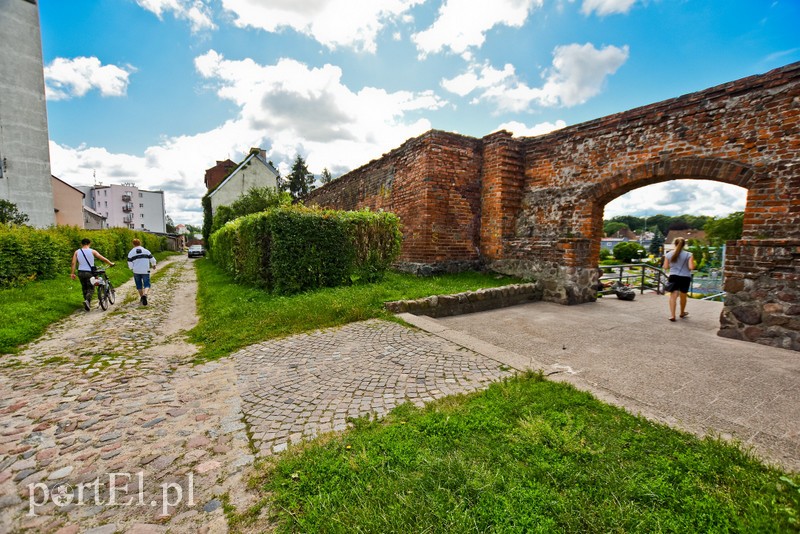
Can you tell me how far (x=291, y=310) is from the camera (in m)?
6.03

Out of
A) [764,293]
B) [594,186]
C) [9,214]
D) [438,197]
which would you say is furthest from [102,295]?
[9,214]

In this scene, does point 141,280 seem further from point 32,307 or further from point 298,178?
point 298,178

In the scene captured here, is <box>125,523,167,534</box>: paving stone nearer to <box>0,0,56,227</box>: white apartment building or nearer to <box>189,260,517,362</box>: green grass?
<box>189,260,517,362</box>: green grass

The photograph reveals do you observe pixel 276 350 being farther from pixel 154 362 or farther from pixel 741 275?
pixel 741 275

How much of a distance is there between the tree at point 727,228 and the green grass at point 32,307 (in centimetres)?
3555

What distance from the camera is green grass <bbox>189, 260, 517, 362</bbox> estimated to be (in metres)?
5.29

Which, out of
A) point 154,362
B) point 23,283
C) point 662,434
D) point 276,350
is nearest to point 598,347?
point 662,434

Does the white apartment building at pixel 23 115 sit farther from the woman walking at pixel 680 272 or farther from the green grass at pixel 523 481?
the woman walking at pixel 680 272

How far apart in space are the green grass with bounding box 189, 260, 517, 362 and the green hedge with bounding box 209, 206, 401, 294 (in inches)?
19.7

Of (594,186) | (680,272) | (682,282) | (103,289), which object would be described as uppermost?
(594,186)

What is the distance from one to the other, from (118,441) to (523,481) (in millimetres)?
3111

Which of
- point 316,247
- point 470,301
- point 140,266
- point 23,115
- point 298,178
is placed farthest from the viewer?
point 298,178

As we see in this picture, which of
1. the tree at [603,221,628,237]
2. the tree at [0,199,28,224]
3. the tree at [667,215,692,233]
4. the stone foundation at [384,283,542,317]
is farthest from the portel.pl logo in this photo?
the tree at [603,221,628,237]

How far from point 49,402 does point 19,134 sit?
1175 inches
